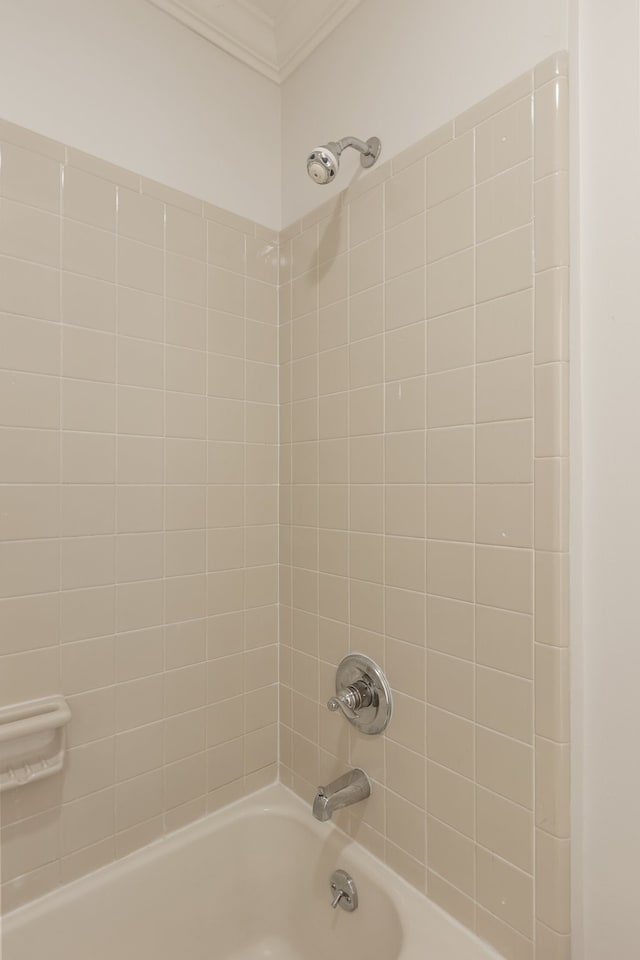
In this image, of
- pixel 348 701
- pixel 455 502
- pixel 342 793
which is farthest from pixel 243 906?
pixel 455 502

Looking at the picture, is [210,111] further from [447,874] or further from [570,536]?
[447,874]

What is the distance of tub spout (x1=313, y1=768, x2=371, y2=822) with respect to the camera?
1.17m

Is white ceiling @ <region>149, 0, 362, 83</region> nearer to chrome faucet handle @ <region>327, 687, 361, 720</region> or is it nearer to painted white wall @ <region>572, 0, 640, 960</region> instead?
painted white wall @ <region>572, 0, 640, 960</region>

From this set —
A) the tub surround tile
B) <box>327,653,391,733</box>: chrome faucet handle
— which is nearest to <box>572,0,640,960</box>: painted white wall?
the tub surround tile

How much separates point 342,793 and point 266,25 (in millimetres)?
2101

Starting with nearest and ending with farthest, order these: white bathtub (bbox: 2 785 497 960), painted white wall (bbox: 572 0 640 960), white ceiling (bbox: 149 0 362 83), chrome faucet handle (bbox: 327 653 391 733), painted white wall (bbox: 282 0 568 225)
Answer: painted white wall (bbox: 572 0 640 960), painted white wall (bbox: 282 0 568 225), white bathtub (bbox: 2 785 497 960), chrome faucet handle (bbox: 327 653 391 733), white ceiling (bbox: 149 0 362 83)

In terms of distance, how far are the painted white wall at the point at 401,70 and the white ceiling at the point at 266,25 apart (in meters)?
0.03

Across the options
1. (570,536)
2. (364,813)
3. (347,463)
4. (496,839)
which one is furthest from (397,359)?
(364,813)

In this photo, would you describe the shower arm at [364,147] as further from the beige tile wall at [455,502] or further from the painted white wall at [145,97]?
the painted white wall at [145,97]

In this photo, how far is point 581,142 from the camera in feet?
3.01

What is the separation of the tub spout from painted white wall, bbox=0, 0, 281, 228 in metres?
1.56

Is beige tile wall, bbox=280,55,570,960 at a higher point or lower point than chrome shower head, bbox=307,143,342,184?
lower

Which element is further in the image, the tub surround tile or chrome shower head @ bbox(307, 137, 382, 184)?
chrome shower head @ bbox(307, 137, 382, 184)

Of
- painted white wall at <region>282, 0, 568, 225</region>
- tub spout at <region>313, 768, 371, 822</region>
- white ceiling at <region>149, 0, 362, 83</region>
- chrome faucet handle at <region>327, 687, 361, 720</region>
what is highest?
white ceiling at <region>149, 0, 362, 83</region>
